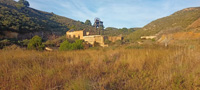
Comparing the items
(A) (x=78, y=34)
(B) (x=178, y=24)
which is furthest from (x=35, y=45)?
(B) (x=178, y=24)

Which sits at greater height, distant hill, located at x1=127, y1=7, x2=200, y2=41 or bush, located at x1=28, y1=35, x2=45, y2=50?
distant hill, located at x1=127, y1=7, x2=200, y2=41

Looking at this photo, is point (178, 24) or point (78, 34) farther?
point (78, 34)

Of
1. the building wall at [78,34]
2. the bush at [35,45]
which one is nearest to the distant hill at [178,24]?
the building wall at [78,34]

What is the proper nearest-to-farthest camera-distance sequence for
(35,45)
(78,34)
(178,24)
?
1. (35,45)
2. (178,24)
3. (78,34)

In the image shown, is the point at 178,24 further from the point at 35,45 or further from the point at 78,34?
the point at 35,45

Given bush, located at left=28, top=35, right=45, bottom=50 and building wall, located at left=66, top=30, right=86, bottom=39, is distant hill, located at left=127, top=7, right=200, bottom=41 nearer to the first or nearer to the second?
building wall, located at left=66, top=30, right=86, bottom=39

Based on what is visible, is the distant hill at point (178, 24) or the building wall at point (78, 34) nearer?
the distant hill at point (178, 24)

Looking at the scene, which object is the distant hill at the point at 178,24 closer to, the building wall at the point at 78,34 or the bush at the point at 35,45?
the building wall at the point at 78,34

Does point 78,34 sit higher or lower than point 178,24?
lower

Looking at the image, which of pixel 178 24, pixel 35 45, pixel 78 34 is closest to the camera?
pixel 35 45

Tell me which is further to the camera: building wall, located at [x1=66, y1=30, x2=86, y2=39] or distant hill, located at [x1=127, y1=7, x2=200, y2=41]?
building wall, located at [x1=66, y1=30, x2=86, y2=39]

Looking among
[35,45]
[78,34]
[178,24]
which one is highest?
[178,24]

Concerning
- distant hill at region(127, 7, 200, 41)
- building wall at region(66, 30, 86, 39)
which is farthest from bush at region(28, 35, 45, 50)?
building wall at region(66, 30, 86, 39)

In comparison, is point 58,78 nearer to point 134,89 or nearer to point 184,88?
point 134,89
